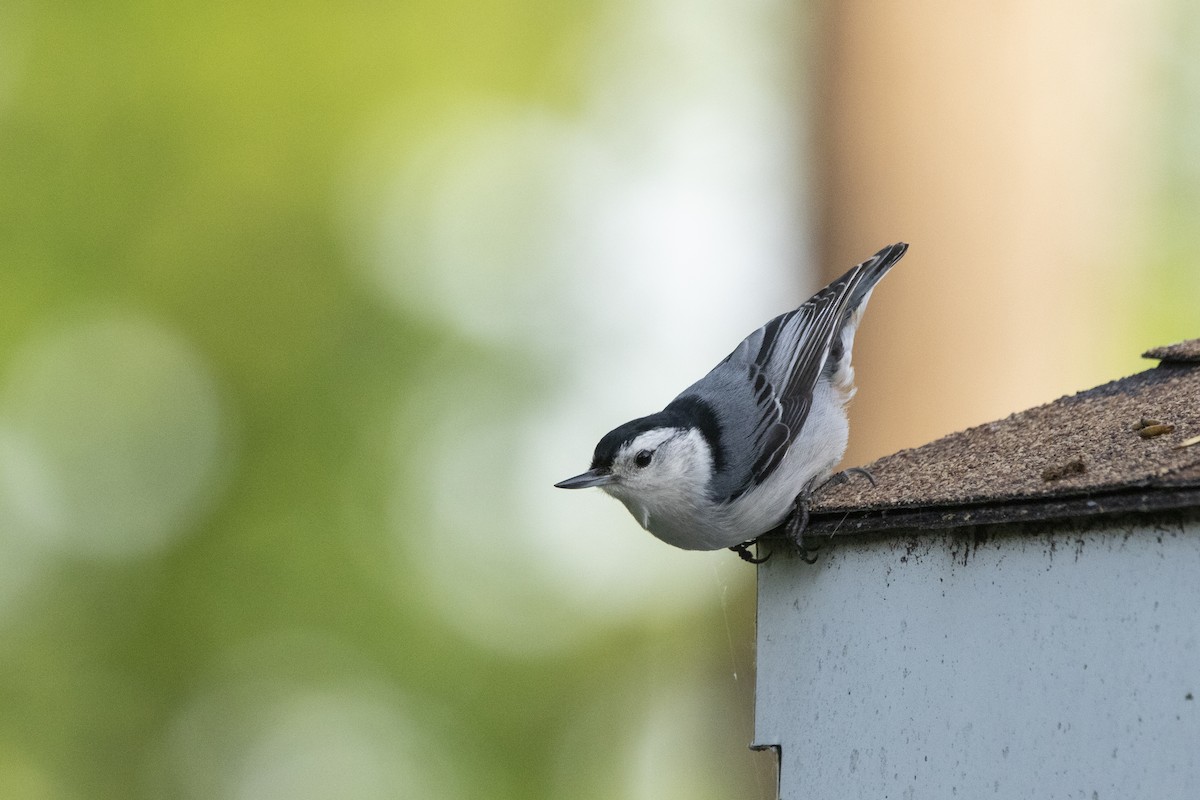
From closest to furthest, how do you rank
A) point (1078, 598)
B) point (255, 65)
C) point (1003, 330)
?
point (1078, 598) → point (1003, 330) → point (255, 65)

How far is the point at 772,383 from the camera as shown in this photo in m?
2.82

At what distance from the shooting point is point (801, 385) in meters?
2.81

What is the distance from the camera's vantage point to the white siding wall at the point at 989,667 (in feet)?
4.87

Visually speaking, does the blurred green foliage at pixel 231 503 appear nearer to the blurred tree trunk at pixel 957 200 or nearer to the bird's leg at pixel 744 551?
the blurred tree trunk at pixel 957 200

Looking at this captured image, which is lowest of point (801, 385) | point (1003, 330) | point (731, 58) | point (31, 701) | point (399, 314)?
point (31, 701)

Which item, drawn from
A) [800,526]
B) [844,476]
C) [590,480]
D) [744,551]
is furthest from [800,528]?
[590,480]

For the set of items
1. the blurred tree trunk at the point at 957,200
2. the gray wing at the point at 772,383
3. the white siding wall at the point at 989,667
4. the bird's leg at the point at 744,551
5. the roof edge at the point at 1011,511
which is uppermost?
the blurred tree trunk at the point at 957,200

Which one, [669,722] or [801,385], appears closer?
[801,385]

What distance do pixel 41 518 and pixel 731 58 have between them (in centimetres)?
405

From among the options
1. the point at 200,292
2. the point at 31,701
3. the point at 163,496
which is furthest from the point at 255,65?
the point at 31,701

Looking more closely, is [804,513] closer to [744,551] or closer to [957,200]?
[744,551]

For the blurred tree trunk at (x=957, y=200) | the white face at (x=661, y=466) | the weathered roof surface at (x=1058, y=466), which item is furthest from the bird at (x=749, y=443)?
the blurred tree trunk at (x=957, y=200)

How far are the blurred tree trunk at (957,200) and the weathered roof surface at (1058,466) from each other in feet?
7.33

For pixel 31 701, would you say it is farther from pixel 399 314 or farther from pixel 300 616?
pixel 399 314
